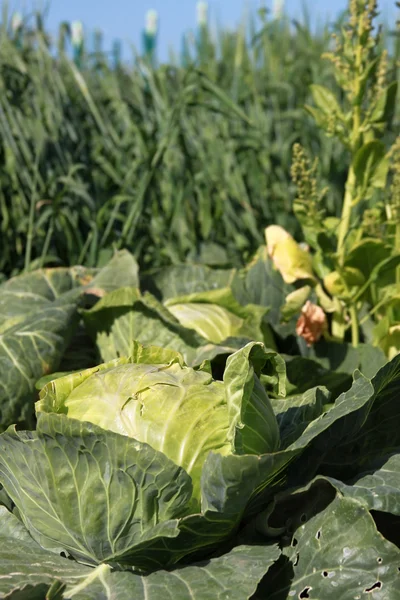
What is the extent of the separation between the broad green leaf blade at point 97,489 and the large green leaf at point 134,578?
0.04 meters

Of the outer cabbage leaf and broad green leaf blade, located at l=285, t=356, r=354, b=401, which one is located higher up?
the outer cabbage leaf

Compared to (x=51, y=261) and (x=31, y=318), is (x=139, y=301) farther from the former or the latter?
(x=51, y=261)

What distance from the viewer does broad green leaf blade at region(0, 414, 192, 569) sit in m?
1.22

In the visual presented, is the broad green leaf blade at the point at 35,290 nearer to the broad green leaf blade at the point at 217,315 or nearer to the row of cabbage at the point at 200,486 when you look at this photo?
the broad green leaf blade at the point at 217,315

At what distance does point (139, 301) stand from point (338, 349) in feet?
1.99

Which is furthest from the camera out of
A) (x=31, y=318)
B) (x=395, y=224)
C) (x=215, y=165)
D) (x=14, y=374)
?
(x=215, y=165)

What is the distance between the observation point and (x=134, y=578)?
4.14 ft

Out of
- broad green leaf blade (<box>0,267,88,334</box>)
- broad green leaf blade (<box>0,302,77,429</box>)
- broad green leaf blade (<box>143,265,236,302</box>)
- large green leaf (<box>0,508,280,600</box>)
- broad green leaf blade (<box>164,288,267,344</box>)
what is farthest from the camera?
broad green leaf blade (<box>143,265,236,302</box>)

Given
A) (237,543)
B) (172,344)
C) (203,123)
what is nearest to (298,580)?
(237,543)

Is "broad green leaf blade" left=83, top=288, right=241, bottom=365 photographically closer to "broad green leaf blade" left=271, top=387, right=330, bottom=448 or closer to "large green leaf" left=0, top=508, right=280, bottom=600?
"broad green leaf blade" left=271, top=387, right=330, bottom=448

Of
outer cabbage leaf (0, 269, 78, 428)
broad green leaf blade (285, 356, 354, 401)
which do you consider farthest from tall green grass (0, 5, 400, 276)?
broad green leaf blade (285, 356, 354, 401)

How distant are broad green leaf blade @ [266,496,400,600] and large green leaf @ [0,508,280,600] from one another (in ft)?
0.19

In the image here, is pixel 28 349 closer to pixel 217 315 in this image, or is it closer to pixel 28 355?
pixel 28 355

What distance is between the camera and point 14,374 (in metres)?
1.87
